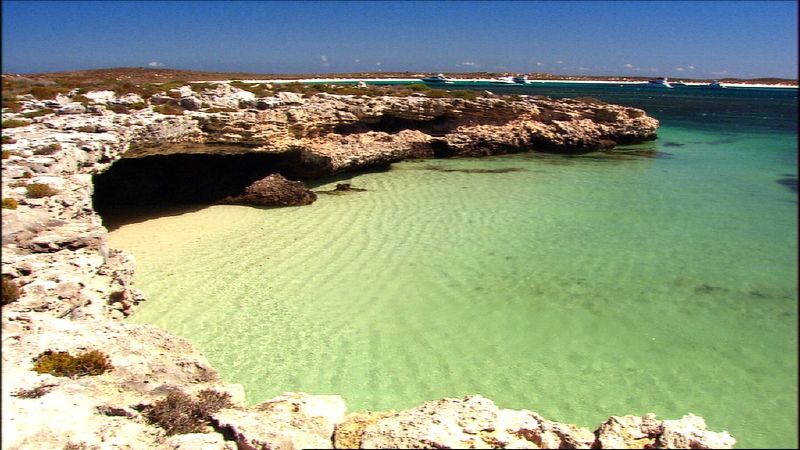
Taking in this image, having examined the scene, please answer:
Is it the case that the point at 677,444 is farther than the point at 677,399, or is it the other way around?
the point at 677,399

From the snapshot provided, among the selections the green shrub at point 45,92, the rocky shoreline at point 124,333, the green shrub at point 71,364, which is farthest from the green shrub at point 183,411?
the green shrub at point 45,92

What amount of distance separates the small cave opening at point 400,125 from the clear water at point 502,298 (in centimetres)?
744

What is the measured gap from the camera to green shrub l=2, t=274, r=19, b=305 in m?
6.94

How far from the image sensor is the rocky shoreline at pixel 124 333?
175 inches

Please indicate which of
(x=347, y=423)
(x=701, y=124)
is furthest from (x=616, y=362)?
(x=701, y=124)

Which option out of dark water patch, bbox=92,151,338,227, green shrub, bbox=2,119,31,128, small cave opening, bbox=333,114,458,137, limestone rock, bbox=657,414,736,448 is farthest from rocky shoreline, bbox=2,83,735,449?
small cave opening, bbox=333,114,458,137

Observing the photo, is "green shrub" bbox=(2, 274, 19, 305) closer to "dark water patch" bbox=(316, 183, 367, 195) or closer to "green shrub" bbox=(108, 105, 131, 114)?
"green shrub" bbox=(108, 105, 131, 114)

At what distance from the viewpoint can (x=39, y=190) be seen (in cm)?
1002

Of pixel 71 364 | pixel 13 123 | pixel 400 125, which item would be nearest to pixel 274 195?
pixel 13 123

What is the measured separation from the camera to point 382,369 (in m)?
8.84

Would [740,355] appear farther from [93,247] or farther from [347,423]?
[93,247]

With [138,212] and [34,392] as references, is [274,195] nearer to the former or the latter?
[138,212]

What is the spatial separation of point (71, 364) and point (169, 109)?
48.2 ft

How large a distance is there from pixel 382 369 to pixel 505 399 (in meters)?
2.29
